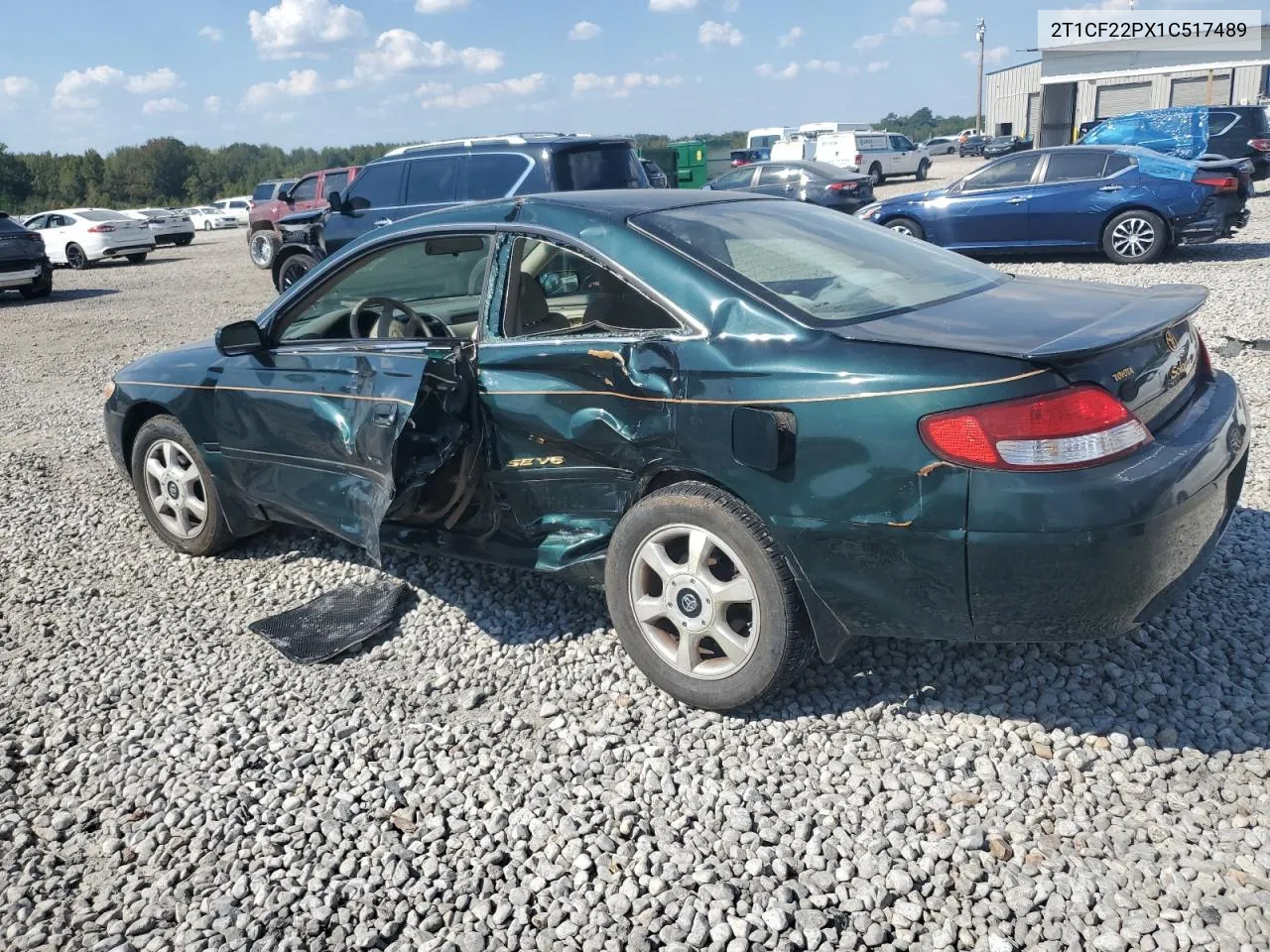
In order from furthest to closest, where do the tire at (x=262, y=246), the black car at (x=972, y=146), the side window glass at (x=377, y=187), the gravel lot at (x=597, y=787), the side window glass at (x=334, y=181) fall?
the black car at (x=972, y=146) → the tire at (x=262, y=246) → the side window glass at (x=334, y=181) → the side window glass at (x=377, y=187) → the gravel lot at (x=597, y=787)

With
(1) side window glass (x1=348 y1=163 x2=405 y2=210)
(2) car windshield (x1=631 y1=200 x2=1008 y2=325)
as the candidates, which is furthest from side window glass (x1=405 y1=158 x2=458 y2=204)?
(2) car windshield (x1=631 y1=200 x2=1008 y2=325)

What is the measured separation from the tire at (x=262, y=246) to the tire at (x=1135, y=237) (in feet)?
51.6

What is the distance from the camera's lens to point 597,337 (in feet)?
11.1

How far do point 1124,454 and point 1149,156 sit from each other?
38.0 ft

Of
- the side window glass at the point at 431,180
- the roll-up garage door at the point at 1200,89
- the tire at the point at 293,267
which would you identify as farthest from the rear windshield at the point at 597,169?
the roll-up garage door at the point at 1200,89

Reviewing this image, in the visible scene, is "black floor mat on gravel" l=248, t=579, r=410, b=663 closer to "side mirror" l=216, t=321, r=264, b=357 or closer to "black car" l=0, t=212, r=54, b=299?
"side mirror" l=216, t=321, r=264, b=357

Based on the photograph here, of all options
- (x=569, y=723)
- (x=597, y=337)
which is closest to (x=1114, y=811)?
(x=569, y=723)

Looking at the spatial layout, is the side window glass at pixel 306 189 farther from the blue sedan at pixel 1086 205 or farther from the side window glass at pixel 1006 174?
the side window glass at pixel 1006 174

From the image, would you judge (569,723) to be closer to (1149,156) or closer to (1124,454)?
(1124,454)

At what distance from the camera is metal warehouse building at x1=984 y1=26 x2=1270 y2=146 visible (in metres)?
33.4

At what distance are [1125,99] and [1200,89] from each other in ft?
9.93

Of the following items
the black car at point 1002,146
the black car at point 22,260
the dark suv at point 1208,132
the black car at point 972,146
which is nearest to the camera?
the black car at point 22,260

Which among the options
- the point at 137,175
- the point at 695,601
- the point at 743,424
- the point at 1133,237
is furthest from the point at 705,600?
the point at 137,175

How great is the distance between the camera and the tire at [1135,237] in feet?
40.3
